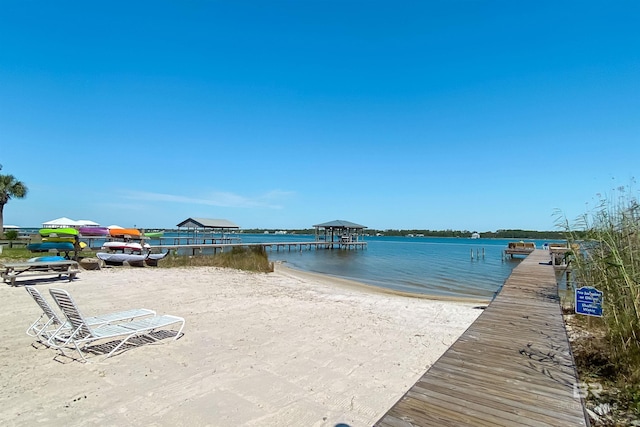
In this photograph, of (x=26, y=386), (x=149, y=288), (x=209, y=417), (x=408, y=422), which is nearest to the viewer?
(x=408, y=422)

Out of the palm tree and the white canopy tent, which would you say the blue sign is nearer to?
the white canopy tent

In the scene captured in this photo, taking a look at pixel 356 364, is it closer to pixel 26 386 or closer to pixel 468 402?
pixel 468 402

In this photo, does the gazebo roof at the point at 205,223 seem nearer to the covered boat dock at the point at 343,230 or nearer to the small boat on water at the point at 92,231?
the small boat on water at the point at 92,231

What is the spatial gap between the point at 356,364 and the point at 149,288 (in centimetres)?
723

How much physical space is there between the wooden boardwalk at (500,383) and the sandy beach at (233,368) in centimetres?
71

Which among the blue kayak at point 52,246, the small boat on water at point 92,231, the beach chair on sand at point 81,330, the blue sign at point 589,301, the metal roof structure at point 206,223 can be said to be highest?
the metal roof structure at point 206,223

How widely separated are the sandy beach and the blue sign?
185 cm

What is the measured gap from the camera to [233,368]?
13.1ft

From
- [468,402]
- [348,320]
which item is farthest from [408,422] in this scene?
[348,320]

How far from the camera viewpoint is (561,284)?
48.4ft

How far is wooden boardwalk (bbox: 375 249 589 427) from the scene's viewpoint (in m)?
2.23

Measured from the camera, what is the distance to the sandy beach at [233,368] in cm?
298

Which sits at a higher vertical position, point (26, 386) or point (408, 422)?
point (408, 422)

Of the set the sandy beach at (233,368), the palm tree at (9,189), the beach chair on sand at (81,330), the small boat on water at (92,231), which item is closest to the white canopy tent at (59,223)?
the small boat on water at (92,231)
